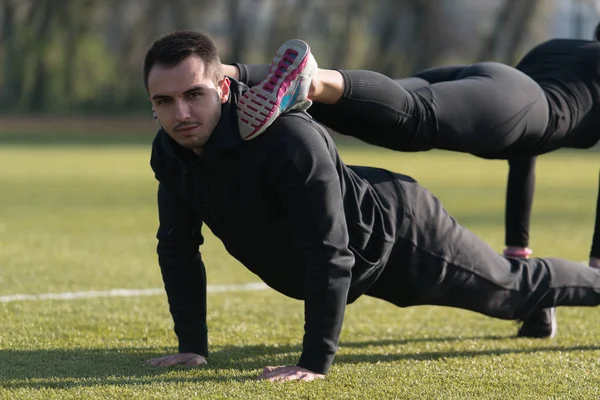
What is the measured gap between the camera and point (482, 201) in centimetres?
1223

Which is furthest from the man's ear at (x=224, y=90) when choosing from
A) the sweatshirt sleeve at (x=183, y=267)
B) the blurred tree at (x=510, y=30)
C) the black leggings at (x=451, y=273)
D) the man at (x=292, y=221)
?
the blurred tree at (x=510, y=30)

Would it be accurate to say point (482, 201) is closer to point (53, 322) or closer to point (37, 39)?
point (53, 322)

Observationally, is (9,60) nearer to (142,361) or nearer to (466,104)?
(142,361)

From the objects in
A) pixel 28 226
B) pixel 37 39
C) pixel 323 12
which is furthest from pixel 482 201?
pixel 323 12

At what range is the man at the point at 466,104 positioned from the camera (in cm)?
362

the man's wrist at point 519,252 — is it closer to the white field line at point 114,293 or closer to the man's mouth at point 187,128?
the white field line at point 114,293

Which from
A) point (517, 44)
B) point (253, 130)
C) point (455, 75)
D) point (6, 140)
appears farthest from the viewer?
point (517, 44)

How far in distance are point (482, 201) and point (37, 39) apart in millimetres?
30408

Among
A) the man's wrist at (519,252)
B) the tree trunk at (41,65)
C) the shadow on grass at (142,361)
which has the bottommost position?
the tree trunk at (41,65)

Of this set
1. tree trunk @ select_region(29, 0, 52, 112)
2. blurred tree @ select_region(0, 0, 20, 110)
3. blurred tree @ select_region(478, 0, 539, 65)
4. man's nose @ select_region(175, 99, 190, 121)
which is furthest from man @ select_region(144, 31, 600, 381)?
blurred tree @ select_region(0, 0, 20, 110)

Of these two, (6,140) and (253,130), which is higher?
(253,130)

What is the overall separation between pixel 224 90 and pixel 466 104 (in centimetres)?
108

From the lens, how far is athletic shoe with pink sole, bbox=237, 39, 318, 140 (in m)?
3.34

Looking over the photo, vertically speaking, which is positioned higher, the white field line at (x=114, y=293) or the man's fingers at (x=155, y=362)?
the man's fingers at (x=155, y=362)
